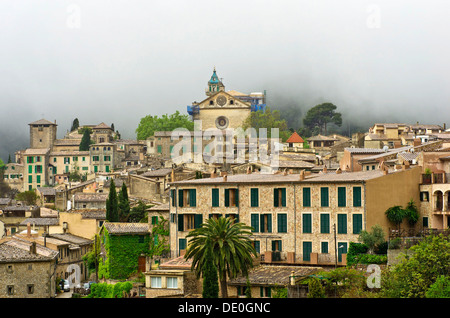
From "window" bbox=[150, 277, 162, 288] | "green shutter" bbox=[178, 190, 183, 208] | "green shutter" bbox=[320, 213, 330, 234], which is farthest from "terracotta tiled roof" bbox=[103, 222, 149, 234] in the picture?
"green shutter" bbox=[320, 213, 330, 234]

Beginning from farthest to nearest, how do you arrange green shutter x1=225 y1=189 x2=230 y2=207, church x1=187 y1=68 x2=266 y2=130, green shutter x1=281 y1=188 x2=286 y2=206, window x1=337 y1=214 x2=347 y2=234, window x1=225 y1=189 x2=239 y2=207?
1. church x1=187 y1=68 x2=266 y2=130
2. green shutter x1=225 y1=189 x2=230 y2=207
3. window x1=225 y1=189 x2=239 y2=207
4. green shutter x1=281 y1=188 x2=286 y2=206
5. window x1=337 y1=214 x2=347 y2=234

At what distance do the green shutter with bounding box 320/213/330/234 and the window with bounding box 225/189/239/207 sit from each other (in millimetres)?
6050

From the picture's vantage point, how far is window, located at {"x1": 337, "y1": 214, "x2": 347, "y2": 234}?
50219mm

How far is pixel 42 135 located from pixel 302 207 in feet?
306

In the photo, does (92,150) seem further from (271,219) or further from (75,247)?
(271,219)

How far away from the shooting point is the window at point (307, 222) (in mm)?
51406

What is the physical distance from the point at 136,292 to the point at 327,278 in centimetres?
1468

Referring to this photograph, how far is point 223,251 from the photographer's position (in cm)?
4575

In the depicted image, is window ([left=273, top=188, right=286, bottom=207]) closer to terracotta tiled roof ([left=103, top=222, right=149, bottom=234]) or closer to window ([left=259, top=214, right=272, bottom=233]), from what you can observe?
window ([left=259, top=214, right=272, bottom=233])

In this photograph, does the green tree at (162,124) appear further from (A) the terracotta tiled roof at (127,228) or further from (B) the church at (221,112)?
(A) the terracotta tiled roof at (127,228)

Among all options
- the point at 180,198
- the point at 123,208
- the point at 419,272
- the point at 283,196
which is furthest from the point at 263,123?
the point at 419,272

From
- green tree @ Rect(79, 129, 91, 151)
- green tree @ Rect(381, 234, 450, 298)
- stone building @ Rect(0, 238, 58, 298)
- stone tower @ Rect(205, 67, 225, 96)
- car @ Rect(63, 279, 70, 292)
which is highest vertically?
stone tower @ Rect(205, 67, 225, 96)

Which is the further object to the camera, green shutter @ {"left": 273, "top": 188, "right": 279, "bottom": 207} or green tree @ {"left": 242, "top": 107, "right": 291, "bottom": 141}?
green tree @ {"left": 242, "top": 107, "right": 291, "bottom": 141}
